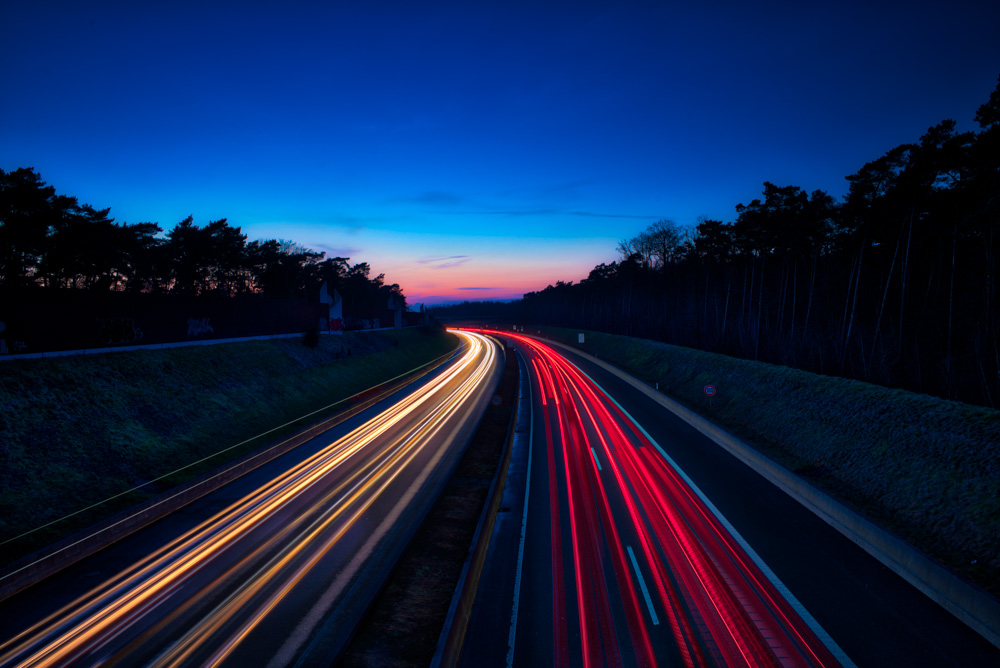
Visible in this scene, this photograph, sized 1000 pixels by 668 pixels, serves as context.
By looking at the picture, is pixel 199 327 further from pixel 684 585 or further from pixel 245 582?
pixel 684 585

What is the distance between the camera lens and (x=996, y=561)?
28.9 feet

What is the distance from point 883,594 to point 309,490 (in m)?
14.9

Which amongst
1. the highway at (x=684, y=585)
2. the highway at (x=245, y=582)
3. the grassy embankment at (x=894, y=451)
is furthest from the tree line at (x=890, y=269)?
the highway at (x=245, y=582)

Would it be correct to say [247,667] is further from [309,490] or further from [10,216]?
[10,216]

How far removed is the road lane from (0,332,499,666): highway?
128 inches

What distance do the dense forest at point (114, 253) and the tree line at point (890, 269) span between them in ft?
139

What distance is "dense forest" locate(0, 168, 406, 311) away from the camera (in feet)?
108

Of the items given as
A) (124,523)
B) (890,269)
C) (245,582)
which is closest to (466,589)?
(245,582)

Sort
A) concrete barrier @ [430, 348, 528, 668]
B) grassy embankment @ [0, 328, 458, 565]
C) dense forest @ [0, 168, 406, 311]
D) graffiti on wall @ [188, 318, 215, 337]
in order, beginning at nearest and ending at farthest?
concrete barrier @ [430, 348, 528, 668]
grassy embankment @ [0, 328, 458, 565]
graffiti on wall @ [188, 318, 215, 337]
dense forest @ [0, 168, 406, 311]

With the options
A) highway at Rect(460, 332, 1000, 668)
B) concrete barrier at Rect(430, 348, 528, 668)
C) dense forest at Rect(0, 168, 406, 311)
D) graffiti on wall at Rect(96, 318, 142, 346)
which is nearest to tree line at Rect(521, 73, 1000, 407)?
highway at Rect(460, 332, 1000, 668)

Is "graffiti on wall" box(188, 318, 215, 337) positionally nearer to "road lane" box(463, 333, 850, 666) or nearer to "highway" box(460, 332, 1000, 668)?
"highway" box(460, 332, 1000, 668)

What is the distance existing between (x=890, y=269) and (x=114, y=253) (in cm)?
6514

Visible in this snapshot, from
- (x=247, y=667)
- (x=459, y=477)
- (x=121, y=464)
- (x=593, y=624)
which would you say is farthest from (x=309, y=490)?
(x=593, y=624)

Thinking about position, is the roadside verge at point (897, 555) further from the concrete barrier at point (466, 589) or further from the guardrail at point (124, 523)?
the guardrail at point (124, 523)
